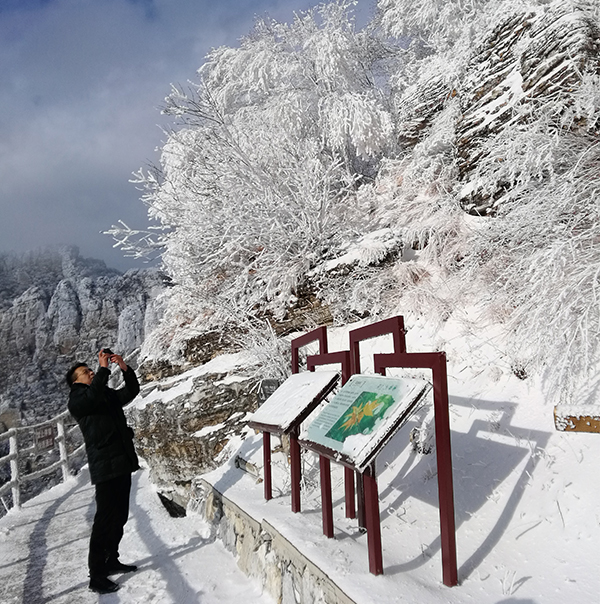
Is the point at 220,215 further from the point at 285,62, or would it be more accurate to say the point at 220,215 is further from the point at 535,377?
the point at 285,62

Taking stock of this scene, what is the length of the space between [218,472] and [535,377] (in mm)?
3480

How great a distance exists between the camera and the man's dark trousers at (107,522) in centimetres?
299

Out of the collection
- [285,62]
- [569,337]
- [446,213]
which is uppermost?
[285,62]

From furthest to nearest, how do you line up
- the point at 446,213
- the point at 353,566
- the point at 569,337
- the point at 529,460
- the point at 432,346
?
1. the point at 446,213
2. the point at 432,346
3. the point at 569,337
4. the point at 529,460
5. the point at 353,566

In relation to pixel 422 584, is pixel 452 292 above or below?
above

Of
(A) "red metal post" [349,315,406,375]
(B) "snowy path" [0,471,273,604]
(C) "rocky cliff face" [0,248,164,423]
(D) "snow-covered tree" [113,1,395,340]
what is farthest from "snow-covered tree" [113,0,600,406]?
(C) "rocky cliff face" [0,248,164,423]

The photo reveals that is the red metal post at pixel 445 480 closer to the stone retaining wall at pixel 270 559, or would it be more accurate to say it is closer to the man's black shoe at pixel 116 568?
the stone retaining wall at pixel 270 559

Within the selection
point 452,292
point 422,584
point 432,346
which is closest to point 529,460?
point 422,584

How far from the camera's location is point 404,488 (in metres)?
3.09

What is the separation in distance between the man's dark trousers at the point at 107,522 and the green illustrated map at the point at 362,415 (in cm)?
184

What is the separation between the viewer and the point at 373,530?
81.8 inches

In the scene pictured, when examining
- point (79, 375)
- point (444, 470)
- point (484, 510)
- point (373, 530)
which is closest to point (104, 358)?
point (79, 375)

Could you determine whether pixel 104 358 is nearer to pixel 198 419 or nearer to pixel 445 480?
pixel 445 480

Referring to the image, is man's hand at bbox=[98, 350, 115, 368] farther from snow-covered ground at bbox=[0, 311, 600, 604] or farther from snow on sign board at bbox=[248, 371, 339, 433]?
snow-covered ground at bbox=[0, 311, 600, 604]
